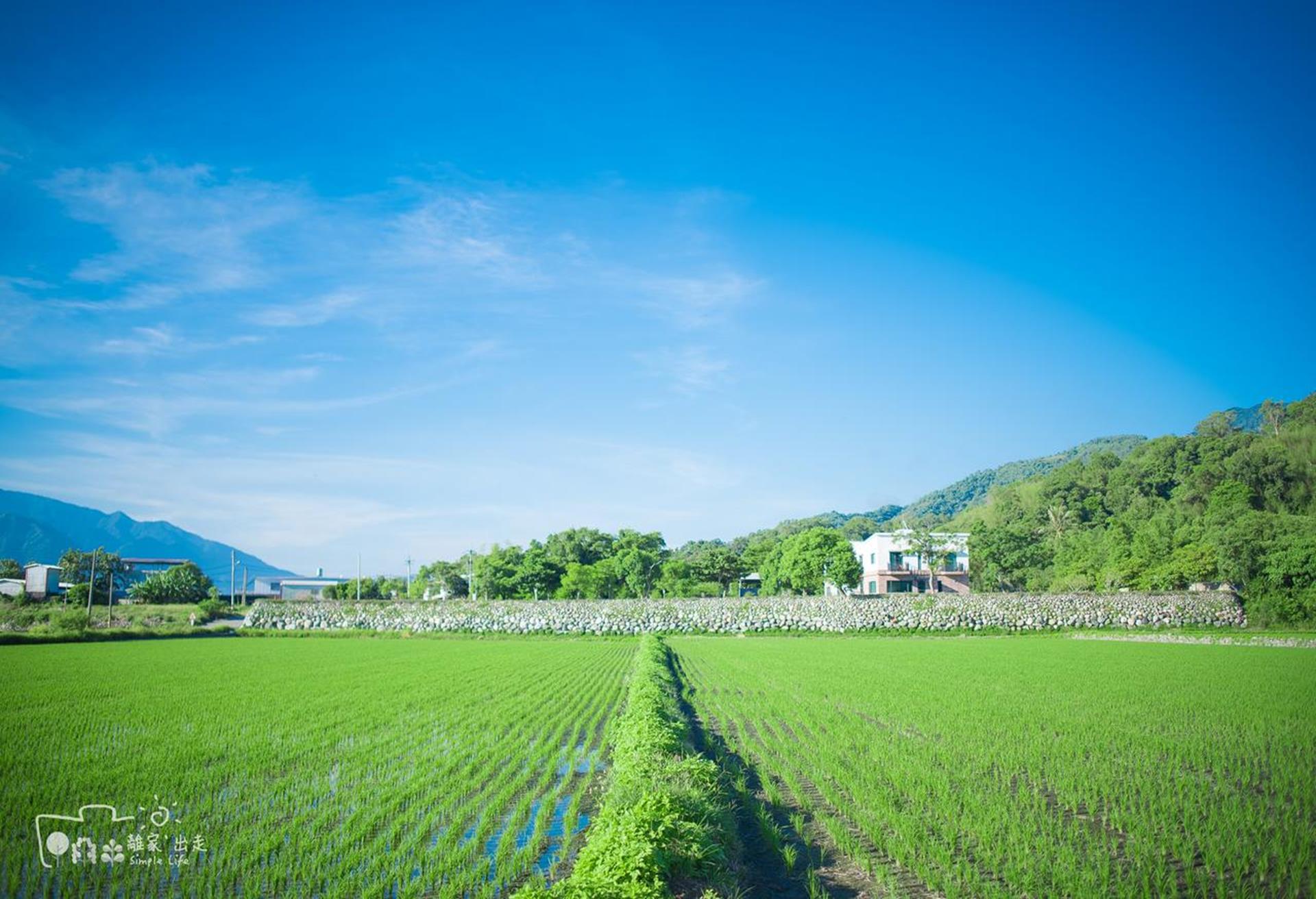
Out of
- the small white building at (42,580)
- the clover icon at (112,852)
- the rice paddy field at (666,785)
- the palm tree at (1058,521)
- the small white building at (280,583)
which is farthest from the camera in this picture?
the small white building at (280,583)

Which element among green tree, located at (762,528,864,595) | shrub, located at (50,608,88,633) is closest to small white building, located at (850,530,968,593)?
green tree, located at (762,528,864,595)

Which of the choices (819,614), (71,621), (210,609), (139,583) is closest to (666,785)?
(819,614)

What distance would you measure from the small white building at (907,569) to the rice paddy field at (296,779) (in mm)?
53694

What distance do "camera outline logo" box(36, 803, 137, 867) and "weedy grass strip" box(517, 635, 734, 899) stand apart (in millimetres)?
4483

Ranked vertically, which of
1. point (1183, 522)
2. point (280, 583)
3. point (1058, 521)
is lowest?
point (280, 583)

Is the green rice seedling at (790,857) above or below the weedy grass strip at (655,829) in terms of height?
below

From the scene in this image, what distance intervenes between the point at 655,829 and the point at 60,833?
596cm

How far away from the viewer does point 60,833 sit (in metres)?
7.23

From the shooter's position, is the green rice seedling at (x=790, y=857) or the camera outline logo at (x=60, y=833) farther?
the green rice seedling at (x=790, y=857)

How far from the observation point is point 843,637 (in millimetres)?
41469

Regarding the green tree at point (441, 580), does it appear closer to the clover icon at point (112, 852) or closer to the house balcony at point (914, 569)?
the house balcony at point (914, 569)

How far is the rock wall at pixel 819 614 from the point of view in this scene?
42.1 meters

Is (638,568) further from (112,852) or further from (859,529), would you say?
(859,529)

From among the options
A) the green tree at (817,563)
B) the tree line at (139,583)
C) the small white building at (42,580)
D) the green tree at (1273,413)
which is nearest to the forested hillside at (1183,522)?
the green tree at (1273,413)
